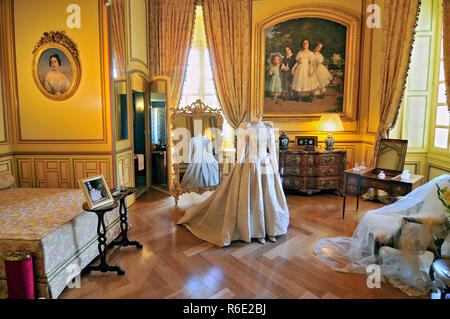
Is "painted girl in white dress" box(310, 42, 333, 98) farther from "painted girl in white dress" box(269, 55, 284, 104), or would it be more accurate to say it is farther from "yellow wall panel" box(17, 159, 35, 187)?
"yellow wall panel" box(17, 159, 35, 187)

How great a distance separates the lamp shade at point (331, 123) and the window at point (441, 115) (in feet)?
4.38

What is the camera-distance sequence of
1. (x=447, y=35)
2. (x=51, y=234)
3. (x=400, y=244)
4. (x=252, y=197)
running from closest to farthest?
1. (x=51, y=234)
2. (x=400, y=244)
3. (x=447, y=35)
4. (x=252, y=197)

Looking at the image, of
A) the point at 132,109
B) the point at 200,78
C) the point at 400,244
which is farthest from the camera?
the point at 200,78

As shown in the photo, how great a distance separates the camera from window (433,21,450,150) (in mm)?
4055

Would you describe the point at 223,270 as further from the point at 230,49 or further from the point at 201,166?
the point at 230,49

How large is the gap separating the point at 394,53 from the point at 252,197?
312 centimetres

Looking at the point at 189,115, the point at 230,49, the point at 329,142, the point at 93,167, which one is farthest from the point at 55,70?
the point at 329,142

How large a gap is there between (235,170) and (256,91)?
105 inches

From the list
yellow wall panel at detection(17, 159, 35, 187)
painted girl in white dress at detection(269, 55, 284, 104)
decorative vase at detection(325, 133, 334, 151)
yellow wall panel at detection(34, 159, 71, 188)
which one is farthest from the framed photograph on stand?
yellow wall panel at detection(17, 159, 35, 187)

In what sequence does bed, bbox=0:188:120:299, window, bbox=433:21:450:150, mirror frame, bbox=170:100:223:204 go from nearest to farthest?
1. bed, bbox=0:188:120:299
2. window, bbox=433:21:450:150
3. mirror frame, bbox=170:100:223:204

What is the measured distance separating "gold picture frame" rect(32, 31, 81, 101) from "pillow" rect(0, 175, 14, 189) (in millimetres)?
1228

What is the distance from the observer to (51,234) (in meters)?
2.39

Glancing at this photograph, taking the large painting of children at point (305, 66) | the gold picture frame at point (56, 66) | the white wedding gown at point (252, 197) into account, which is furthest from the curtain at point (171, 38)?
the white wedding gown at point (252, 197)
